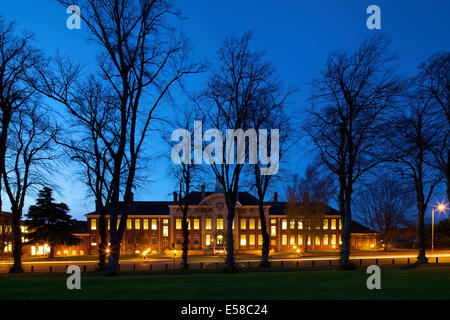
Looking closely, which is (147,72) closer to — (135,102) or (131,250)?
(135,102)

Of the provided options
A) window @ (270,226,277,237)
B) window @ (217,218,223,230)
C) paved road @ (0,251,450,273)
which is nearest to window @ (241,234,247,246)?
window @ (217,218,223,230)

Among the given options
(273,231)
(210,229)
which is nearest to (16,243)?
(210,229)

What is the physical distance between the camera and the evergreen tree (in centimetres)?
5991

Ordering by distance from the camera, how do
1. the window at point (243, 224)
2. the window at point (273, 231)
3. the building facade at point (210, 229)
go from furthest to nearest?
the window at point (273, 231) → the window at point (243, 224) → the building facade at point (210, 229)

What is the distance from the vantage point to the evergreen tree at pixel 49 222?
197 ft

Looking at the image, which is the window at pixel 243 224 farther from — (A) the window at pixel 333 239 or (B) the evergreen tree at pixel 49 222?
(B) the evergreen tree at pixel 49 222

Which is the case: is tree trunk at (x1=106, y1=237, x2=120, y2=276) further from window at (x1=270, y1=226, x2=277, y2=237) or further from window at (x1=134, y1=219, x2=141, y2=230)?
window at (x1=270, y1=226, x2=277, y2=237)

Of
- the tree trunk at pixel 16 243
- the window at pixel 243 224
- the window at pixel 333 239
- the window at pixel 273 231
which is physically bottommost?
the window at pixel 333 239

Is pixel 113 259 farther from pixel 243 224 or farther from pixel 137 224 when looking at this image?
pixel 137 224

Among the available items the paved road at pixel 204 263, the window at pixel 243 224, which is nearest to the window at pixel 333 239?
the window at pixel 243 224

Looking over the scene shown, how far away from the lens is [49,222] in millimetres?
60750

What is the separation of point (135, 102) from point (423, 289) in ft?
54.5
